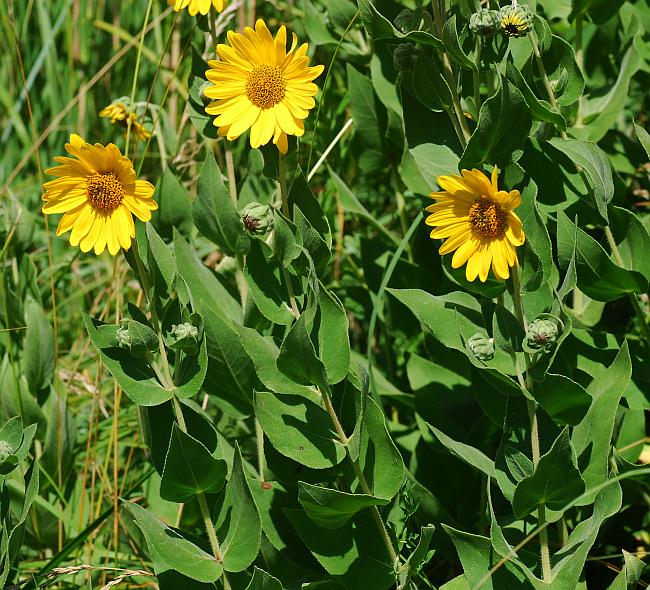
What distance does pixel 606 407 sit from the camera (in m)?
1.62

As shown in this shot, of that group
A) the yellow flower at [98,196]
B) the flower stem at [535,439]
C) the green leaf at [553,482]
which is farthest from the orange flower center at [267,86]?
the green leaf at [553,482]

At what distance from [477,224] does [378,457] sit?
0.47 m

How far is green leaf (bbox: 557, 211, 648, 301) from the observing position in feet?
5.42

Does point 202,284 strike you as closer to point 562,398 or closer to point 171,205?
point 171,205

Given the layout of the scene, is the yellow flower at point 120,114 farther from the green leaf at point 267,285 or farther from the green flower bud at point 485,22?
the green flower bud at point 485,22

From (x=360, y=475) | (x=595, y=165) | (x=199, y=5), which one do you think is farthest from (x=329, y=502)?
(x=199, y=5)

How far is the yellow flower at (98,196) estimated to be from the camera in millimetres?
1407

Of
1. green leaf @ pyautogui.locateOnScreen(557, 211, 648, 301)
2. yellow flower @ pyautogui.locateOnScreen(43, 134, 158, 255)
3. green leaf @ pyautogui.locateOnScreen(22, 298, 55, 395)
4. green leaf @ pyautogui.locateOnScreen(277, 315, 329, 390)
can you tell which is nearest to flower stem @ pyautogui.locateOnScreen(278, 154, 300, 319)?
green leaf @ pyautogui.locateOnScreen(277, 315, 329, 390)

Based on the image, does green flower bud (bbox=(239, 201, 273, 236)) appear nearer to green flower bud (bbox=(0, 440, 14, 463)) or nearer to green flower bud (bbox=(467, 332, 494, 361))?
green flower bud (bbox=(467, 332, 494, 361))

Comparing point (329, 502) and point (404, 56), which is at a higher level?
point (404, 56)

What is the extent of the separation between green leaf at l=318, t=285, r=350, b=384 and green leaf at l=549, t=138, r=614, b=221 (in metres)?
0.52

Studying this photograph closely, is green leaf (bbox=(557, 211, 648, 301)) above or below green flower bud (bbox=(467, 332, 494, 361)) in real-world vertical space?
above

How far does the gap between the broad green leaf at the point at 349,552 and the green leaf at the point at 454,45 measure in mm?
837

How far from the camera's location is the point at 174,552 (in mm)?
1568
